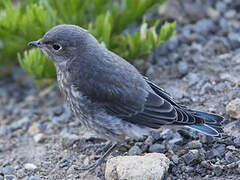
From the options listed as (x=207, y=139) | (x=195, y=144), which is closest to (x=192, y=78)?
(x=207, y=139)

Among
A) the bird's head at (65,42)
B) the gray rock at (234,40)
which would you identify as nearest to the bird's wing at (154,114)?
the bird's head at (65,42)

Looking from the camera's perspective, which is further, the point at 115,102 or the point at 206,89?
the point at 206,89

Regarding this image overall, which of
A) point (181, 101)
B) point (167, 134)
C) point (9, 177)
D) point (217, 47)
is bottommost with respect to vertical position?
point (9, 177)

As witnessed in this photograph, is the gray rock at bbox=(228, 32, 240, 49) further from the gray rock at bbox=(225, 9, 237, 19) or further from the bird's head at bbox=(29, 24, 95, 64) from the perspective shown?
the bird's head at bbox=(29, 24, 95, 64)

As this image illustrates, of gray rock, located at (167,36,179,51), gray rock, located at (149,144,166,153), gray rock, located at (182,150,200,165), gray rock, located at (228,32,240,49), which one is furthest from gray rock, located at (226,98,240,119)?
gray rock, located at (167,36,179,51)

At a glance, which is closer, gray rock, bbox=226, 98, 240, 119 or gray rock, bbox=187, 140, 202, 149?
gray rock, bbox=187, 140, 202, 149

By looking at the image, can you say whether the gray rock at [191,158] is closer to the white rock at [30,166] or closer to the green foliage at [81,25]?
the white rock at [30,166]

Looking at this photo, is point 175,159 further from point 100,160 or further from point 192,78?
point 192,78
